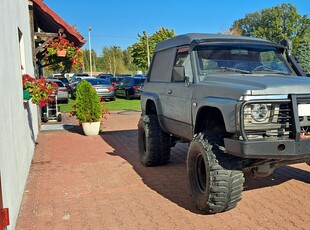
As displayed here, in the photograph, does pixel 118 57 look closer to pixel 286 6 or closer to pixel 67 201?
pixel 286 6

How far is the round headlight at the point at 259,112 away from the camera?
12.1ft

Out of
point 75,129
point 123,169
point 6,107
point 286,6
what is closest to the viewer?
point 6,107

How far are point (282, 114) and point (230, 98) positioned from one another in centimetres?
57

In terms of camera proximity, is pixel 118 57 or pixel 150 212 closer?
pixel 150 212

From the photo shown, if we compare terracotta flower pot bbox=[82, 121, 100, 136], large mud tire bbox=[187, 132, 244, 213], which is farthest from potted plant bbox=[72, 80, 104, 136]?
large mud tire bbox=[187, 132, 244, 213]

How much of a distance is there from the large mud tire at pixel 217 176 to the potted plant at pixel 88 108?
6.28m

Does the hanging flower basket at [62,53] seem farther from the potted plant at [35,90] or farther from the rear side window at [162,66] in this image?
the rear side window at [162,66]

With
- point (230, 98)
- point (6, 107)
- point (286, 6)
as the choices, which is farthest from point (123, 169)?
point (286, 6)

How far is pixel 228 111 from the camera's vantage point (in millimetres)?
3791

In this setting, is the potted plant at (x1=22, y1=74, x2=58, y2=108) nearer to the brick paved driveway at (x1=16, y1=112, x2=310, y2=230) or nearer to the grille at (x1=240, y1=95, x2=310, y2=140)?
the brick paved driveway at (x1=16, y1=112, x2=310, y2=230)

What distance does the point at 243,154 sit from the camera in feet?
11.8

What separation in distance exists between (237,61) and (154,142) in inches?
84.6

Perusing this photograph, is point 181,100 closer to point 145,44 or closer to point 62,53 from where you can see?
point 62,53

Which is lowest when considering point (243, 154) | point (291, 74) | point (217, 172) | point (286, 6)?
point (217, 172)
